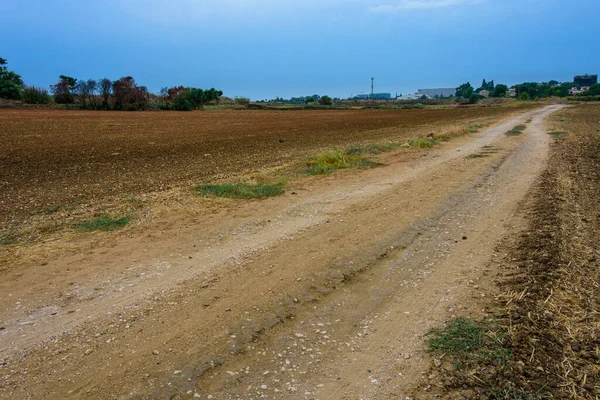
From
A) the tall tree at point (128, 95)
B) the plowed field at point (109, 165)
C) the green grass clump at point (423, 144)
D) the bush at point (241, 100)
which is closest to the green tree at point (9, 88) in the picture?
the tall tree at point (128, 95)

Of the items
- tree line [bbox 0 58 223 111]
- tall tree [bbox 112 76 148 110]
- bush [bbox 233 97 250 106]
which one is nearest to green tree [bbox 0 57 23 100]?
tree line [bbox 0 58 223 111]

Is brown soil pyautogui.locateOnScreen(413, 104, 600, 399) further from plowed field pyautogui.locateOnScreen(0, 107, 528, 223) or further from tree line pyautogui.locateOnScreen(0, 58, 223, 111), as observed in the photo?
tree line pyautogui.locateOnScreen(0, 58, 223, 111)

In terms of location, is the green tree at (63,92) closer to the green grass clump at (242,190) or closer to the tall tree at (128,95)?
the tall tree at (128,95)

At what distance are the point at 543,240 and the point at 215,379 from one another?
199 inches

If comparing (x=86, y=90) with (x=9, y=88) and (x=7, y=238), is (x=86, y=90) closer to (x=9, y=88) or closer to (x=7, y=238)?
(x=9, y=88)

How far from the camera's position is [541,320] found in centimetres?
390

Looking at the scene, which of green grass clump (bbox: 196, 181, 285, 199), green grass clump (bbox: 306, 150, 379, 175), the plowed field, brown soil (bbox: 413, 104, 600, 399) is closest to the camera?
brown soil (bbox: 413, 104, 600, 399)

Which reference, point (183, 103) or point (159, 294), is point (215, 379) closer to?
point (159, 294)

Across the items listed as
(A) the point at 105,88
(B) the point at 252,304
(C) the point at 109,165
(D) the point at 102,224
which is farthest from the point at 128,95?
(B) the point at 252,304

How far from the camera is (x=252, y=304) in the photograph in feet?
14.3

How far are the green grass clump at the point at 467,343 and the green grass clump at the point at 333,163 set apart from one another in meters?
8.65

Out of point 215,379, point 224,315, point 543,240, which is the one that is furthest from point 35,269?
point 543,240

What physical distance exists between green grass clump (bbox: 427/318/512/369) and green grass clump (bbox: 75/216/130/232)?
5563mm

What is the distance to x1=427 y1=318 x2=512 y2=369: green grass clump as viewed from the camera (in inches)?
133
